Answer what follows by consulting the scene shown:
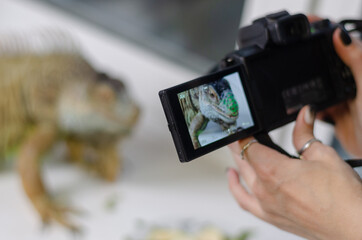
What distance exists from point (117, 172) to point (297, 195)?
781 millimetres

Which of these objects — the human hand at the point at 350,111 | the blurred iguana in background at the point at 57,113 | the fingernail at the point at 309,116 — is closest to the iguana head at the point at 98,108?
the blurred iguana in background at the point at 57,113

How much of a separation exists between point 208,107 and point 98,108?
64 cm

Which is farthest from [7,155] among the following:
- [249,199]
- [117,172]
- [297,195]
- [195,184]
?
[297,195]

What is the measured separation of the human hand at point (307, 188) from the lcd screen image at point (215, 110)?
1.8 inches

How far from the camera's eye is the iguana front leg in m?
1.07

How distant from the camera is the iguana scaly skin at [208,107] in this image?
493 millimetres

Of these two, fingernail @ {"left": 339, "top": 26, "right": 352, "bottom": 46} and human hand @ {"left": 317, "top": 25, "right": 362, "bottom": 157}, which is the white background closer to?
human hand @ {"left": 317, "top": 25, "right": 362, "bottom": 157}

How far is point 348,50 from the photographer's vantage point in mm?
638

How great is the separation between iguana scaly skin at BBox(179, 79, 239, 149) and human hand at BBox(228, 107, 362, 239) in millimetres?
60

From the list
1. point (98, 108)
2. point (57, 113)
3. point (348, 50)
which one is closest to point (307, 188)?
point (348, 50)

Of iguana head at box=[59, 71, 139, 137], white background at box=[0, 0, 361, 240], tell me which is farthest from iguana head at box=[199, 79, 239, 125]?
iguana head at box=[59, 71, 139, 137]

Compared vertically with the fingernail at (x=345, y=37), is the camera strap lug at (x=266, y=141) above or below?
below

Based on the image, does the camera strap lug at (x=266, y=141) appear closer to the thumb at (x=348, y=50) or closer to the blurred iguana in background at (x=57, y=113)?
the thumb at (x=348, y=50)

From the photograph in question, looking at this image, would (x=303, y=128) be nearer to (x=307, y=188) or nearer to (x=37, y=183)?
(x=307, y=188)
